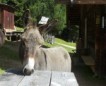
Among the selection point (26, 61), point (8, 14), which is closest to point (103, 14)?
point (26, 61)

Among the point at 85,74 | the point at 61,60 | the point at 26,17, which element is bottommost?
the point at 85,74

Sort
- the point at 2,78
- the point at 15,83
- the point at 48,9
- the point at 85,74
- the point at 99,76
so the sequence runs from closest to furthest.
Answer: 1. the point at 15,83
2. the point at 2,78
3. the point at 99,76
4. the point at 85,74
5. the point at 48,9

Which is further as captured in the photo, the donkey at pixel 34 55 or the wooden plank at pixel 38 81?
the donkey at pixel 34 55

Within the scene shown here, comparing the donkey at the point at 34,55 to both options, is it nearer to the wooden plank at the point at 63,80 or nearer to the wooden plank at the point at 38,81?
the wooden plank at the point at 38,81

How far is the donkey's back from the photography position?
7368 mm

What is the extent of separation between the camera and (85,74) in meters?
15.8

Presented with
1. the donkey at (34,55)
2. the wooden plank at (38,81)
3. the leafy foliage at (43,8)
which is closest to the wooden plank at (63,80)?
the wooden plank at (38,81)

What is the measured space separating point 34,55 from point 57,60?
5.92 feet

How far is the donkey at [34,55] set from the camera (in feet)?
19.1

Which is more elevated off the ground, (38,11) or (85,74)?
(38,11)

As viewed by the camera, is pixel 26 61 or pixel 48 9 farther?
pixel 48 9

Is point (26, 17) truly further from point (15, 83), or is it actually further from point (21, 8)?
point (21, 8)

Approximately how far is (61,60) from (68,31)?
47285mm

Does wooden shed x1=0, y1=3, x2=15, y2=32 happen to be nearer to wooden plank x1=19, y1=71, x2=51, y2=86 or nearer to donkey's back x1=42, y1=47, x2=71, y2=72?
donkey's back x1=42, y1=47, x2=71, y2=72
